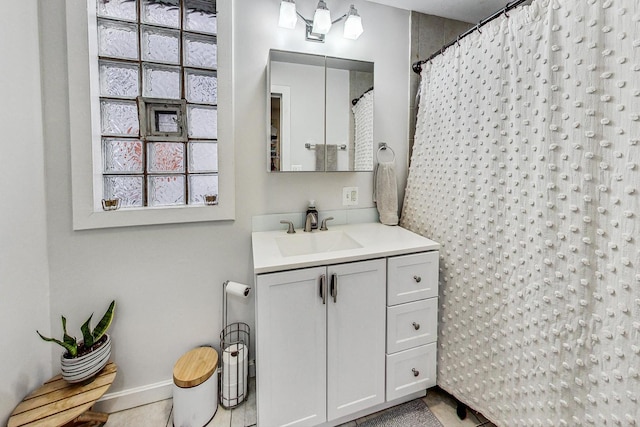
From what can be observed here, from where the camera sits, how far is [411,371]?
4.73 feet

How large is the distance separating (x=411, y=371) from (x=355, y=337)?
1.40 ft

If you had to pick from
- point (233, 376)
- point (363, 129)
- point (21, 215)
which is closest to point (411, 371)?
point (233, 376)

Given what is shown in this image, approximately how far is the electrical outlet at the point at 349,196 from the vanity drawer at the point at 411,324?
746mm

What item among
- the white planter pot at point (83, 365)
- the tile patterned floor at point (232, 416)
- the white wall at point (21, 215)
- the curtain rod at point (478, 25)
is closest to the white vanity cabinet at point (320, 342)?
the tile patterned floor at point (232, 416)

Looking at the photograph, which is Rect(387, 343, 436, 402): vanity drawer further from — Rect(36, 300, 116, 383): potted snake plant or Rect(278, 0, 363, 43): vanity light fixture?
Rect(278, 0, 363, 43): vanity light fixture

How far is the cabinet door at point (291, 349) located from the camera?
1.16m

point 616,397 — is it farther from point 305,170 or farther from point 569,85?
point 305,170

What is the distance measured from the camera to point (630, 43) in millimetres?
806

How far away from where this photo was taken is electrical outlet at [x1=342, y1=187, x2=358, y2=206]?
1825 mm

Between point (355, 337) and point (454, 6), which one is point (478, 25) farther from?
point (355, 337)

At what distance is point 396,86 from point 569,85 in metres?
1.07

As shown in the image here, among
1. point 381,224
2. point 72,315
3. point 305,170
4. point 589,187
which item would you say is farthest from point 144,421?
point 589,187

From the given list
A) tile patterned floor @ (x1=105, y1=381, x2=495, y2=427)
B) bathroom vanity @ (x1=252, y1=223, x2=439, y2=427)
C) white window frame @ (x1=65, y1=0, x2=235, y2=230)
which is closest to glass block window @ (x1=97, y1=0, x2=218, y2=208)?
Answer: white window frame @ (x1=65, y1=0, x2=235, y2=230)

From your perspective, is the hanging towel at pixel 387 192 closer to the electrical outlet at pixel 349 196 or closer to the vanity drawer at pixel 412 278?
the electrical outlet at pixel 349 196
